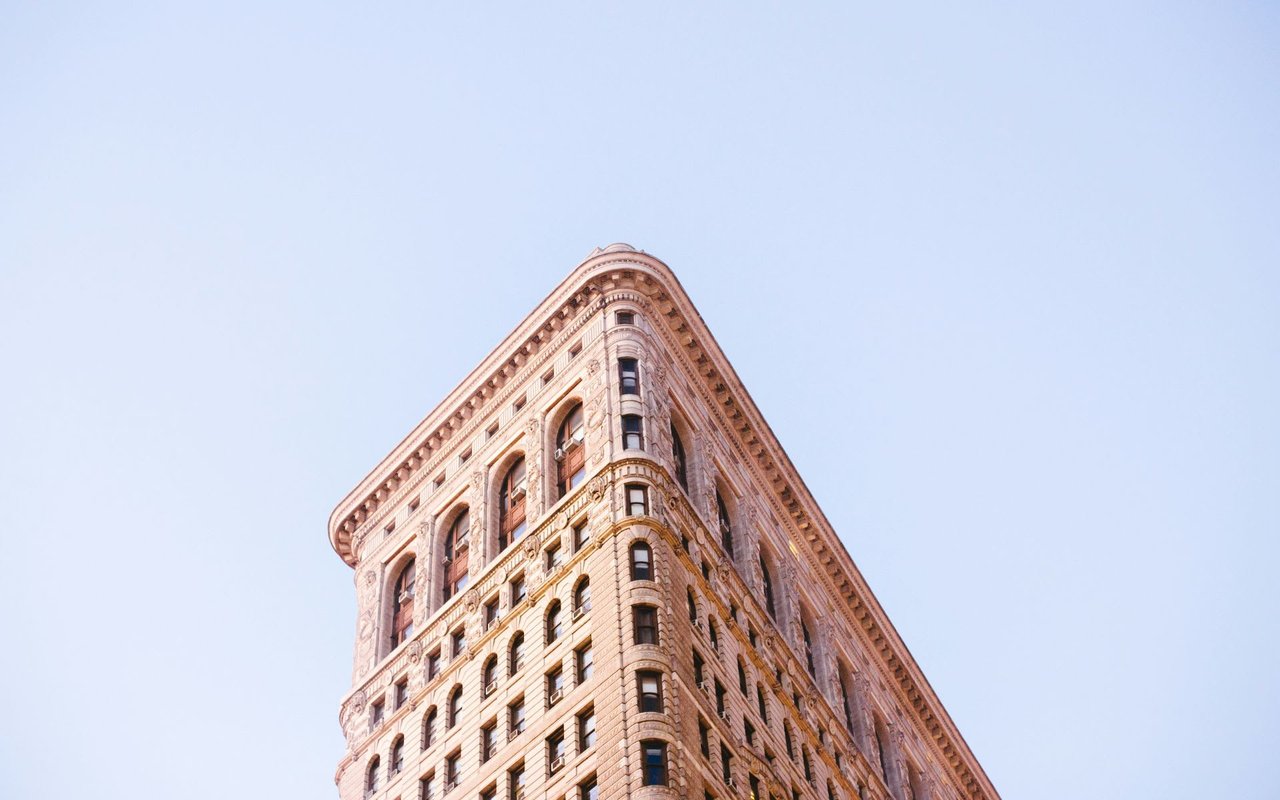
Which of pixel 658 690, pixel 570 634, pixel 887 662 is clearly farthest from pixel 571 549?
pixel 887 662

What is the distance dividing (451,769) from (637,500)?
15.1 meters

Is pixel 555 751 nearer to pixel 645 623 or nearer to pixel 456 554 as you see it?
pixel 645 623

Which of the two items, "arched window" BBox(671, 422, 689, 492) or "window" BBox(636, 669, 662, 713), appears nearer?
"window" BBox(636, 669, 662, 713)

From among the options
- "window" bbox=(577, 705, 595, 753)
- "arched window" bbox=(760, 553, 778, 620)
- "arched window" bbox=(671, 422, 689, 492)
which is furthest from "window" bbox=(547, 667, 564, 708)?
"arched window" bbox=(760, 553, 778, 620)

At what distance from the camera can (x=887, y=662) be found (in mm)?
113062

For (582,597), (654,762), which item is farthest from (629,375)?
(654,762)

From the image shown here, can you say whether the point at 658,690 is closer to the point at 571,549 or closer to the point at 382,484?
the point at 571,549

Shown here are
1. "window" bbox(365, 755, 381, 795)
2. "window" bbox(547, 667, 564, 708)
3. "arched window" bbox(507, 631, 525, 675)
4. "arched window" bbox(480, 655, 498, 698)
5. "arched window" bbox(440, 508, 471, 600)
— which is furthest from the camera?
"arched window" bbox(440, 508, 471, 600)

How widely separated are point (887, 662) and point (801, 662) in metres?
21.3

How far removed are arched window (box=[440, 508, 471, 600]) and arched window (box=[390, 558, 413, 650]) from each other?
295cm

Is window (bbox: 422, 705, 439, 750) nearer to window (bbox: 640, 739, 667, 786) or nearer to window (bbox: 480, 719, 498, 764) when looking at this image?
window (bbox: 480, 719, 498, 764)

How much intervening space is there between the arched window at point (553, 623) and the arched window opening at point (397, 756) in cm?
1034

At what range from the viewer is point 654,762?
226 feet

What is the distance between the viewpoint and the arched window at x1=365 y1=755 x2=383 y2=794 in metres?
84.8
